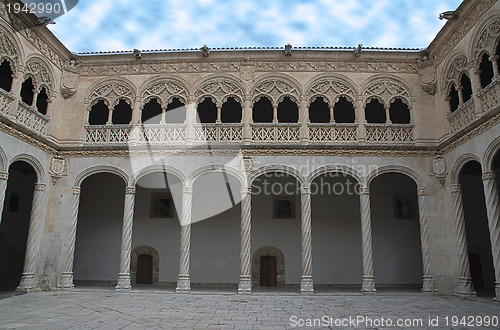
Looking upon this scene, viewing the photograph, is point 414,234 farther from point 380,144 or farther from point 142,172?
point 142,172

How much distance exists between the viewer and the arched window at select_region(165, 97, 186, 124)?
15445mm

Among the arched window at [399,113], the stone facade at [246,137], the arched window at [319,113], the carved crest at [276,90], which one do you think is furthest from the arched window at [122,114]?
the arched window at [399,113]

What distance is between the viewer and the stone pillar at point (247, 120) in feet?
45.6

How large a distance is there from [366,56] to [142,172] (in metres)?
8.92

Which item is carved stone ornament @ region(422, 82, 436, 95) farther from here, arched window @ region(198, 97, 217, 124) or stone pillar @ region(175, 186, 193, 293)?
stone pillar @ region(175, 186, 193, 293)

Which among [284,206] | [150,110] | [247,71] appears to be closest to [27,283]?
[150,110]

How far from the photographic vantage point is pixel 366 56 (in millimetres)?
14289

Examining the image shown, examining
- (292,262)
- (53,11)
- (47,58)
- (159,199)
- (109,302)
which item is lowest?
(109,302)

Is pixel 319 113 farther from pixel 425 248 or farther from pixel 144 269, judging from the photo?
pixel 144 269

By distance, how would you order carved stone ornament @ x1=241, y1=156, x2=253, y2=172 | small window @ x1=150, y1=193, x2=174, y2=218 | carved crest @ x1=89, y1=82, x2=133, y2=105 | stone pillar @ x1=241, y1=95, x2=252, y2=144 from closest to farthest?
1. carved stone ornament @ x1=241, y1=156, x2=253, y2=172
2. stone pillar @ x1=241, y1=95, x2=252, y2=144
3. carved crest @ x1=89, y1=82, x2=133, y2=105
4. small window @ x1=150, y1=193, x2=174, y2=218

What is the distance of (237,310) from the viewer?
9602 millimetres

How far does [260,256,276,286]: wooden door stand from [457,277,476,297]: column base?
6358 millimetres

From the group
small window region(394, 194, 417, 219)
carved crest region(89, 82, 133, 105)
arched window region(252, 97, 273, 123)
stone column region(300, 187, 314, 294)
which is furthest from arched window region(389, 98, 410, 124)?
carved crest region(89, 82, 133, 105)

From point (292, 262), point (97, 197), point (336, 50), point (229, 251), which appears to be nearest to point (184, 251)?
point (229, 251)
